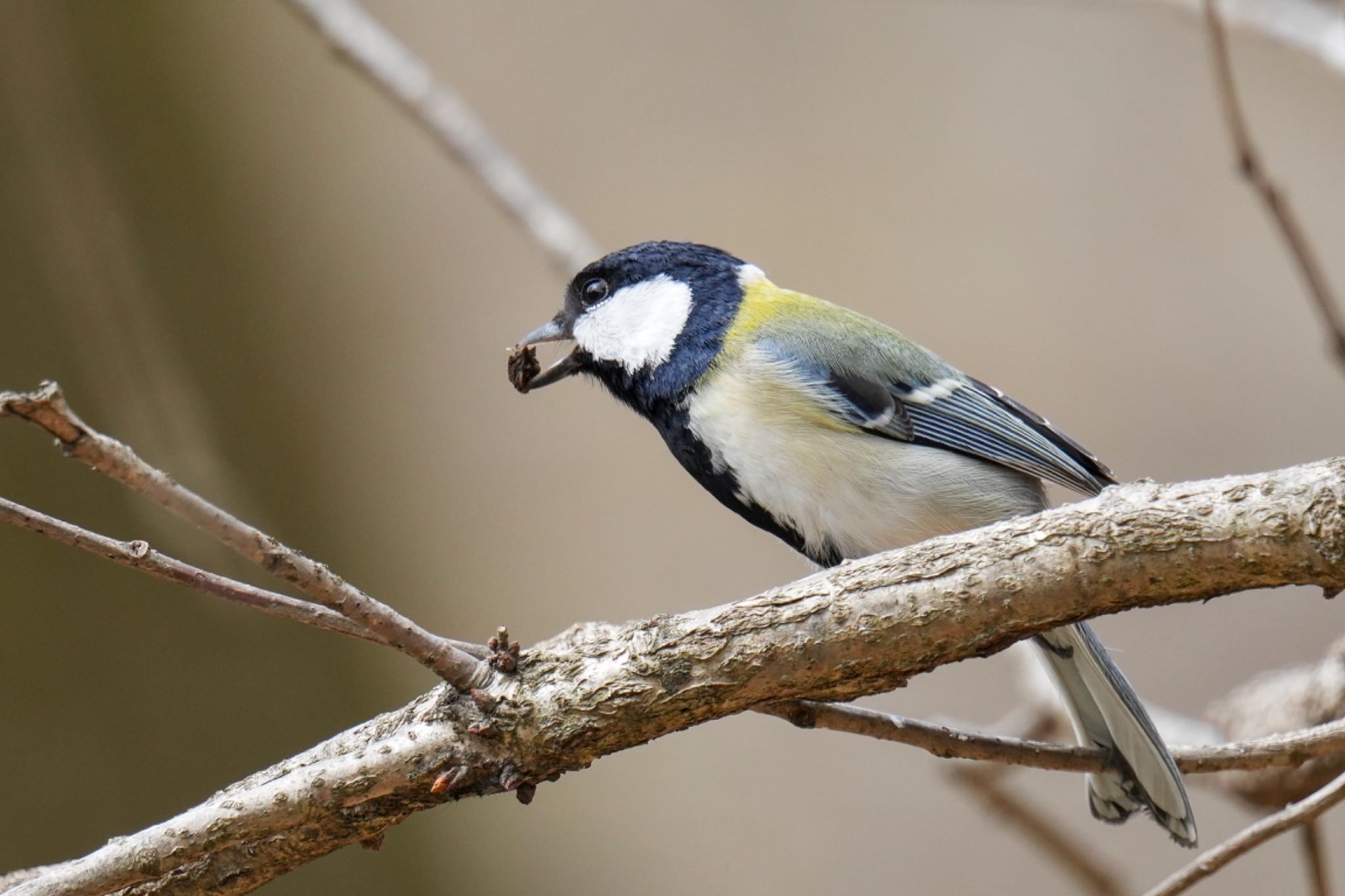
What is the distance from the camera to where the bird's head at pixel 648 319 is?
162 cm

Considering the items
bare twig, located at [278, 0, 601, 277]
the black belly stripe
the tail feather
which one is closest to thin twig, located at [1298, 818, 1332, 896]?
the tail feather

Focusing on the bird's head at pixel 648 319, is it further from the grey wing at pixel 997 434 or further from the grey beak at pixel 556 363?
the grey wing at pixel 997 434

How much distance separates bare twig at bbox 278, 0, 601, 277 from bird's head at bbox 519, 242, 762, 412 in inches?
17.3

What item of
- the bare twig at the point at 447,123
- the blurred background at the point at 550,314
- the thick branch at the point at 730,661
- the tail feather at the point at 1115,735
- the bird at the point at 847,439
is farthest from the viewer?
the blurred background at the point at 550,314

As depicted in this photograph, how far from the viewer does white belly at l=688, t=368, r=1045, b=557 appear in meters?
1.51

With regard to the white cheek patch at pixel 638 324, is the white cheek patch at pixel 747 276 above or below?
above

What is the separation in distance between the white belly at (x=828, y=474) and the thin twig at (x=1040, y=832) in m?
0.53

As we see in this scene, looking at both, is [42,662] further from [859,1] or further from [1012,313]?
[859,1]

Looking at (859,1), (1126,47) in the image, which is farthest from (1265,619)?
(859,1)

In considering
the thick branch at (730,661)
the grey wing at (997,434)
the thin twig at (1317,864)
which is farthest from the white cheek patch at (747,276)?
the thin twig at (1317,864)

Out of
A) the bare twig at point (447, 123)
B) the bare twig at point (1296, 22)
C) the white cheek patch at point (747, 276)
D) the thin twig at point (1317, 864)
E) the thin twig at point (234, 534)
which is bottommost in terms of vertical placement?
the thin twig at point (1317, 864)

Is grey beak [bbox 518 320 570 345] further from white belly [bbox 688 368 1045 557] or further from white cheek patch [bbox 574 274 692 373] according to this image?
white belly [bbox 688 368 1045 557]

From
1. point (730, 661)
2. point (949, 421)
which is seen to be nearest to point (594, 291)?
point (949, 421)

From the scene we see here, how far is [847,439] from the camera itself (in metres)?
1.54
